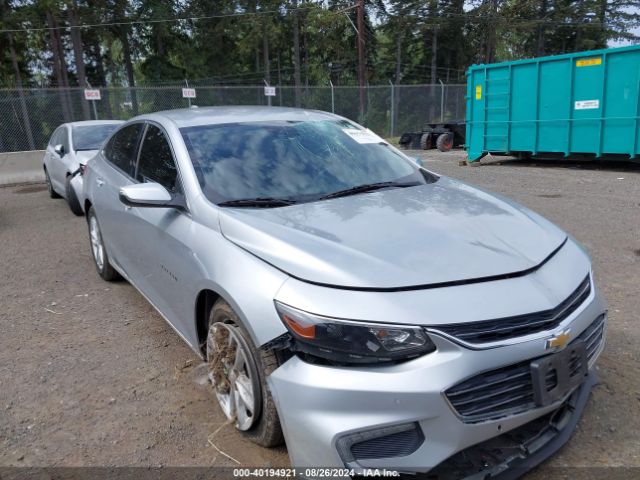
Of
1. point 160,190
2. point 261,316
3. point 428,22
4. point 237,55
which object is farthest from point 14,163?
point 428,22

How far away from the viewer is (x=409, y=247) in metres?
2.27

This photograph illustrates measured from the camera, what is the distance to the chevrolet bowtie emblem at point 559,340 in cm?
200

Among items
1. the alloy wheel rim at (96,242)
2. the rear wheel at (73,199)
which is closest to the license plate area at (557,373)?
the alloy wheel rim at (96,242)

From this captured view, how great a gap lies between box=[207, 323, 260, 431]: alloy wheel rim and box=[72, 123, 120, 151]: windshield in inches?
283

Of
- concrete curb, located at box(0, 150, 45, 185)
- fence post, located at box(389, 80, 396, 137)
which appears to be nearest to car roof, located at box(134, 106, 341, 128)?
concrete curb, located at box(0, 150, 45, 185)

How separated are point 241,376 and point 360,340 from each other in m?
0.82

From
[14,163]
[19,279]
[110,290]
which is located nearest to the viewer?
[110,290]

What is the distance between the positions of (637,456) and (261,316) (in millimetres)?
1871

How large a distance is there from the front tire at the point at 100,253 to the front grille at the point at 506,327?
3.85 meters

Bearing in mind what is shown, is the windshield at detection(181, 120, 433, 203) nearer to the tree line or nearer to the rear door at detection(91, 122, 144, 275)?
the rear door at detection(91, 122, 144, 275)

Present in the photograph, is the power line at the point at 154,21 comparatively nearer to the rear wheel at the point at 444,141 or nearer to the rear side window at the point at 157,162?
the rear wheel at the point at 444,141

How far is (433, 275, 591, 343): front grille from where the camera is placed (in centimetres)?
190

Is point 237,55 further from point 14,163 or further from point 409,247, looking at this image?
point 409,247

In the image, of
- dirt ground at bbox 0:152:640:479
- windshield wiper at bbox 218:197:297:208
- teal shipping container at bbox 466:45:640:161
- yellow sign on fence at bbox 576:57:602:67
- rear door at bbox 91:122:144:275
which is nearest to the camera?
dirt ground at bbox 0:152:640:479
